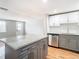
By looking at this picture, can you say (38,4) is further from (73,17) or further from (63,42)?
(63,42)

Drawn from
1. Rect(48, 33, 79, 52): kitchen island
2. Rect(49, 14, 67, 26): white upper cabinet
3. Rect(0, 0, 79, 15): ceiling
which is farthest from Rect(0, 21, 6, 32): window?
Rect(48, 33, 79, 52): kitchen island

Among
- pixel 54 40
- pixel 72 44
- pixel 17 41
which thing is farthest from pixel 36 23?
pixel 17 41

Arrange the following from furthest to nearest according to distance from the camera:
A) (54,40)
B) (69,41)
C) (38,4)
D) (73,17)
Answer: (54,40) → (73,17) → (69,41) → (38,4)

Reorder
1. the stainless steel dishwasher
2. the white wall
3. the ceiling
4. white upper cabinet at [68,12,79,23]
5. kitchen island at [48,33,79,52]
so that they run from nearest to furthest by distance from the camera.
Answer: the ceiling → kitchen island at [48,33,79,52] → white upper cabinet at [68,12,79,23] → the stainless steel dishwasher → the white wall

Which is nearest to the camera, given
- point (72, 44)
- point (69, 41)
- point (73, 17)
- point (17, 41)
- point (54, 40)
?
point (17, 41)

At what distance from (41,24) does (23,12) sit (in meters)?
1.66

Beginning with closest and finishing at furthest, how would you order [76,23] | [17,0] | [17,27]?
[17,0], [76,23], [17,27]

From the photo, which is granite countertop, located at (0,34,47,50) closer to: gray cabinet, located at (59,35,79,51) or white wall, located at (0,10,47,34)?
gray cabinet, located at (59,35,79,51)

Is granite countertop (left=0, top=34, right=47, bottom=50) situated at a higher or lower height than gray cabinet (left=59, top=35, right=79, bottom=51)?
higher

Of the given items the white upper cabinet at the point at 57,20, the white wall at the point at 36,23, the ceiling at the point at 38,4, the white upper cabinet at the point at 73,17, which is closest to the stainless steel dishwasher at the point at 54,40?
the white wall at the point at 36,23

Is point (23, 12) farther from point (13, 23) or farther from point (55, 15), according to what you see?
point (13, 23)

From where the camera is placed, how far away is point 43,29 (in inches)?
188

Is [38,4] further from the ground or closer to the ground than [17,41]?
further from the ground

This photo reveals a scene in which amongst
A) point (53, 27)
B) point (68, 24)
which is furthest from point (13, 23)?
point (68, 24)
